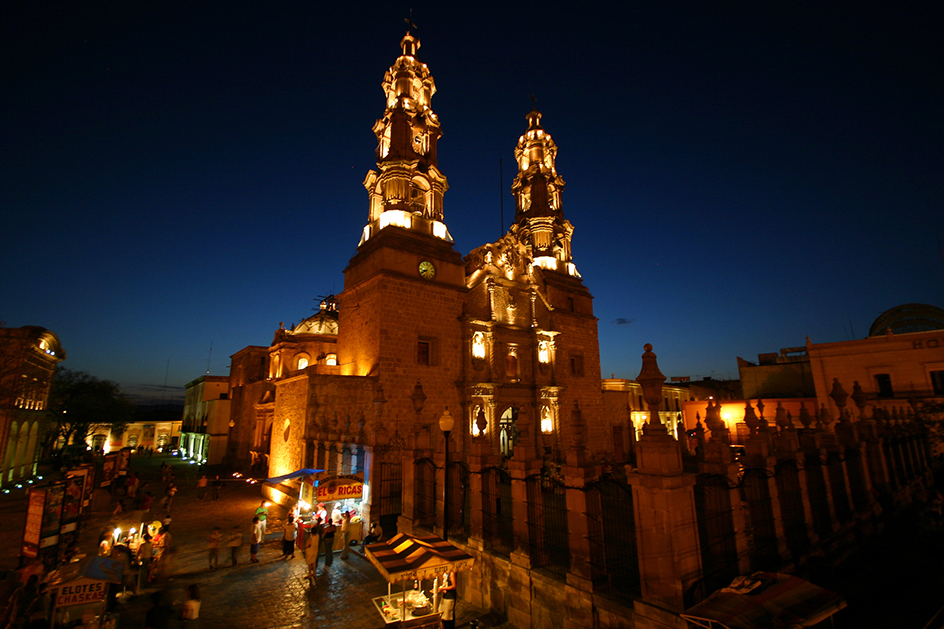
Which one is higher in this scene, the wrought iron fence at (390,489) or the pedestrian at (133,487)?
the wrought iron fence at (390,489)

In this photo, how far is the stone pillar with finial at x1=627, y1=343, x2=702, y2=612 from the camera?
584cm

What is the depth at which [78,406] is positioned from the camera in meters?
36.1

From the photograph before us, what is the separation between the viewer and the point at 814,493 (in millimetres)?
10195

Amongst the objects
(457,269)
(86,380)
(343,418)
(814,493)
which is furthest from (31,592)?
(86,380)

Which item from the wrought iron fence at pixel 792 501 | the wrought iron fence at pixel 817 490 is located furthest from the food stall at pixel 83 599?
the wrought iron fence at pixel 817 490

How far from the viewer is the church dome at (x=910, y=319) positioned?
30516mm

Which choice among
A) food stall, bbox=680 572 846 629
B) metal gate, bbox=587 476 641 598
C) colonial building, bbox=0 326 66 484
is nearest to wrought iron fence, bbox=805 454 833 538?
metal gate, bbox=587 476 641 598

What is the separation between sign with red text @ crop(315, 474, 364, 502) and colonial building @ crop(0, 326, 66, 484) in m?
18.3

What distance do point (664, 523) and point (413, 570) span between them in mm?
3897

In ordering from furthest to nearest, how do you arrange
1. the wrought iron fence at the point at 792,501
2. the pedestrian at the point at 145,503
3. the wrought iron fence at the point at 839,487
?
the pedestrian at the point at 145,503 < the wrought iron fence at the point at 839,487 < the wrought iron fence at the point at 792,501

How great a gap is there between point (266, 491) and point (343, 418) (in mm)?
5541

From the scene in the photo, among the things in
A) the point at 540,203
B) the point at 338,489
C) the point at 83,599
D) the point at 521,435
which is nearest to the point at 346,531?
the point at 338,489

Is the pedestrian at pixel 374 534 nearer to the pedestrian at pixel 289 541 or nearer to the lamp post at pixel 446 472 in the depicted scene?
the pedestrian at pixel 289 541

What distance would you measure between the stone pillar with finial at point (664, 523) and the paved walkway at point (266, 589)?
3.49 meters
